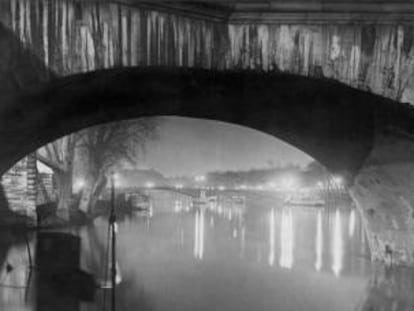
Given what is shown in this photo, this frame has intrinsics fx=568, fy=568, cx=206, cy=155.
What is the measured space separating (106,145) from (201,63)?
31.4 meters

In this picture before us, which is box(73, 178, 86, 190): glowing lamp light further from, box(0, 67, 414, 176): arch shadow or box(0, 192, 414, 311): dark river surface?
box(0, 67, 414, 176): arch shadow

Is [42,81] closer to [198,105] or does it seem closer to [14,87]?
[14,87]

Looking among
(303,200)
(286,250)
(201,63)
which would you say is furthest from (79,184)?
(303,200)

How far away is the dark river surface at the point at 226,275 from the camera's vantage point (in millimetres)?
14828

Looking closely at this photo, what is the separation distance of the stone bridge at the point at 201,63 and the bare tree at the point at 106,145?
27.2m

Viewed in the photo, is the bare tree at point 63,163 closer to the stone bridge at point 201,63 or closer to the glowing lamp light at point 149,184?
the stone bridge at point 201,63

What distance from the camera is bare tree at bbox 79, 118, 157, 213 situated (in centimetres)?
3859

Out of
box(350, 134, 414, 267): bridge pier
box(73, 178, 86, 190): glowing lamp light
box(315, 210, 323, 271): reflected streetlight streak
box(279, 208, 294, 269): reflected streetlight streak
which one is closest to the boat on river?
box(315, 210, 323, 271): reflected streetlight streak

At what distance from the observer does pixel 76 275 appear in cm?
1822

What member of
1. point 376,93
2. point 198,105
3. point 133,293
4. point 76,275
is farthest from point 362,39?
point 76,275

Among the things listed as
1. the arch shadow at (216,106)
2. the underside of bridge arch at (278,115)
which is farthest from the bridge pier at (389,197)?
the arch shadow at (216,106)

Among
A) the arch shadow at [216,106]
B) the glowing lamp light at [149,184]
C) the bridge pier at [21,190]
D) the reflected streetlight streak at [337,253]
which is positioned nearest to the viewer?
the arch shadow at [216,106]

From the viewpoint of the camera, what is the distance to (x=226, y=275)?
69.3 ft

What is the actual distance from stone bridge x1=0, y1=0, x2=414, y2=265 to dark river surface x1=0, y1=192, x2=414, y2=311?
4965mm
